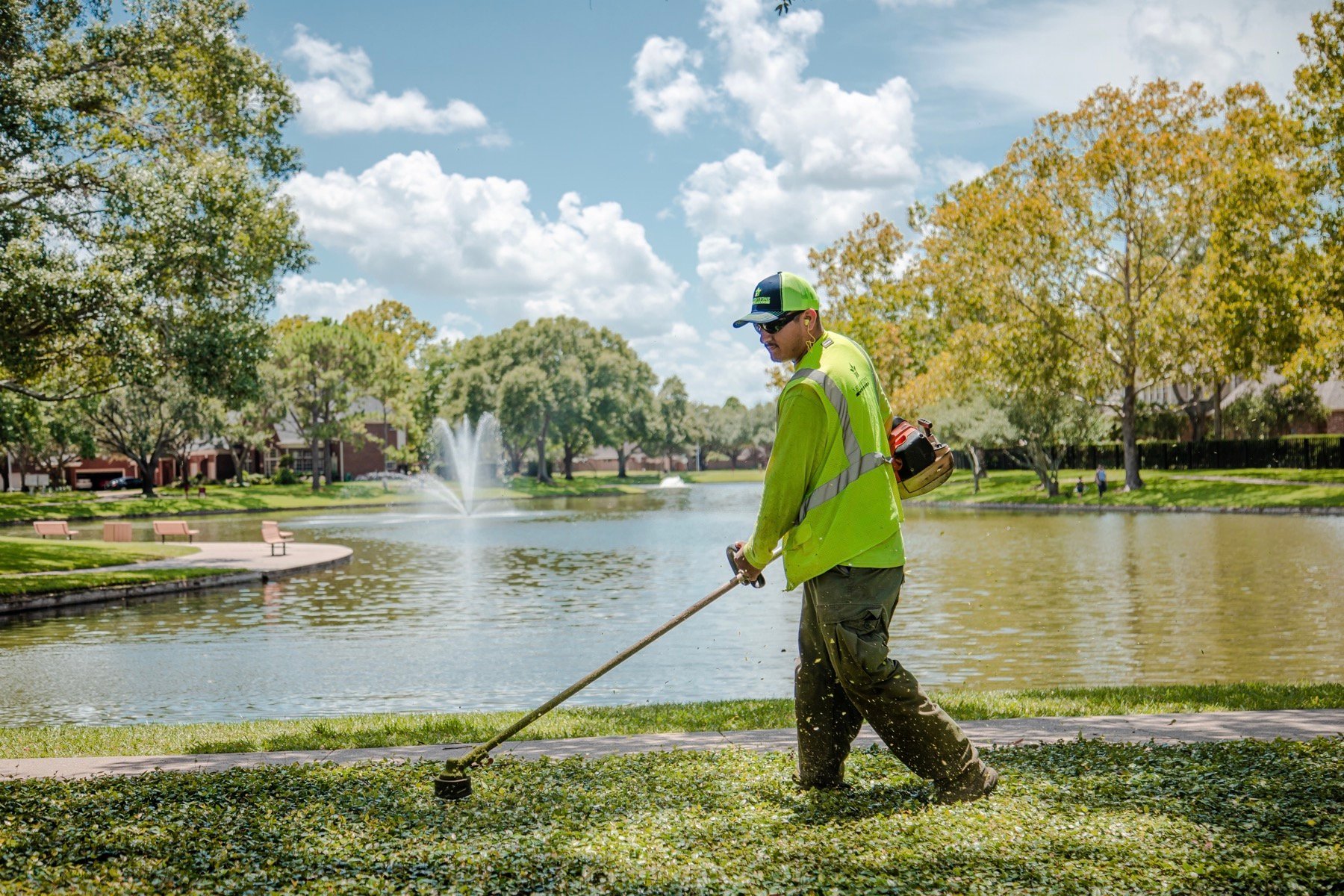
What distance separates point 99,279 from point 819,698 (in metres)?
18.8

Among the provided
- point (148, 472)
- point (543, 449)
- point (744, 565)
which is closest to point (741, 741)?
point (744, 565)

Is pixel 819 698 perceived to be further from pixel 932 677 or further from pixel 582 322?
pixel 582 322

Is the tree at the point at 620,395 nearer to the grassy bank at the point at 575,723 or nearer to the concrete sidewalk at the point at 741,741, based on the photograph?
the grassy bank at the point at 575,723

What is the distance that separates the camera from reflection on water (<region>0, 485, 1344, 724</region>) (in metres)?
10.9

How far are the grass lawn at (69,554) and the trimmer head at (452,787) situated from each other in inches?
707

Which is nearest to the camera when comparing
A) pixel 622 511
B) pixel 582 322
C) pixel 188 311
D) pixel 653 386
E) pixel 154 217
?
pixel 154 217

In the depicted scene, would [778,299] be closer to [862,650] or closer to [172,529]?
[862,650]

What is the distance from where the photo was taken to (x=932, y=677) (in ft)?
35.9

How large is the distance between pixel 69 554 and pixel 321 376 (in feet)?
139

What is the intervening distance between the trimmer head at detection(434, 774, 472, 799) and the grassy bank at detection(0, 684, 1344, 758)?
1.65m

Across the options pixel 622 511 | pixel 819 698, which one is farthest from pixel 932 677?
pixel 622 511

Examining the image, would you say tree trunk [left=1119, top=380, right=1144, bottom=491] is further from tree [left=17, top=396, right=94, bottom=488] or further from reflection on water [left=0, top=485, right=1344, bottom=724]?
tree [left=17, top=396, right=94, bottom=488]

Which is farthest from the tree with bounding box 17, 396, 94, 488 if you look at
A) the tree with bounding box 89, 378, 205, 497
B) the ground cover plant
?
the ground cover plant

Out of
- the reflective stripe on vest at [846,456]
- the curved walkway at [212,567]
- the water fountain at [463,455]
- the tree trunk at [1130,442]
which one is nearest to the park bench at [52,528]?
the curved walkway at [212,567]
